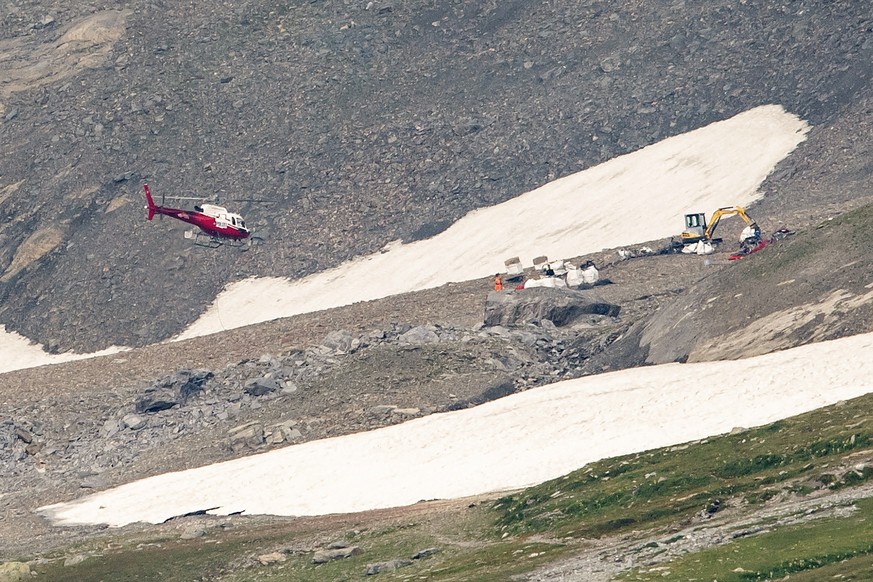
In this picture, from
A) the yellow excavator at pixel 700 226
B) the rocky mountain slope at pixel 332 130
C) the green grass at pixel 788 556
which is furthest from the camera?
the rocky mountain slope at pixel 332 130

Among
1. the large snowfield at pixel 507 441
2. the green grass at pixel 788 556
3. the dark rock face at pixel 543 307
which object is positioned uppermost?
the dark rock face at pixel 543 307

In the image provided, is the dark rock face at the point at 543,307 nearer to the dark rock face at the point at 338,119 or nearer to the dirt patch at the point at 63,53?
the dark rock face at the point at 338,119

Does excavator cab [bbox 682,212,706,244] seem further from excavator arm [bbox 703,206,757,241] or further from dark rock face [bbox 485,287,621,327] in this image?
dark rock face [bbox 485,287,621,327]

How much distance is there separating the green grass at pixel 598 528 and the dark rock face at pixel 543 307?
2552 centimetres

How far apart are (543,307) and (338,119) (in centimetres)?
4291

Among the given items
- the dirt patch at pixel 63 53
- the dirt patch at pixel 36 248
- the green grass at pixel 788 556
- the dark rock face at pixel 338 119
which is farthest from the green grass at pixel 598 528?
the dirt patch at pixel 63 53

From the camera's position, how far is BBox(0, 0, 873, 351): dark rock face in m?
97.8

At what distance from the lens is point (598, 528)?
3409 cm

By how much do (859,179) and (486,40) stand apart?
36.1 metres

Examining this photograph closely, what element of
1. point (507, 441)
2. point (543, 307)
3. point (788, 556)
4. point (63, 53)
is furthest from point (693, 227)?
point (63, 53)

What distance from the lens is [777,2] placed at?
10494 cm

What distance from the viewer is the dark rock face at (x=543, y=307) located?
68.7 m

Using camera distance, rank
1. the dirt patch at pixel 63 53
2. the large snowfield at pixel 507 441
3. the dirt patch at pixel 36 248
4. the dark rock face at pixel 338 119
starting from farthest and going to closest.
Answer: the dirt patch at pixel 63 53 → the dirt patch at pixel 36 248 → the dark rock face at pixel 338 119 → the large snowfield at pixel 507 441

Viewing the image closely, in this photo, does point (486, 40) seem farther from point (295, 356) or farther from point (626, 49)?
point (295, 356)
